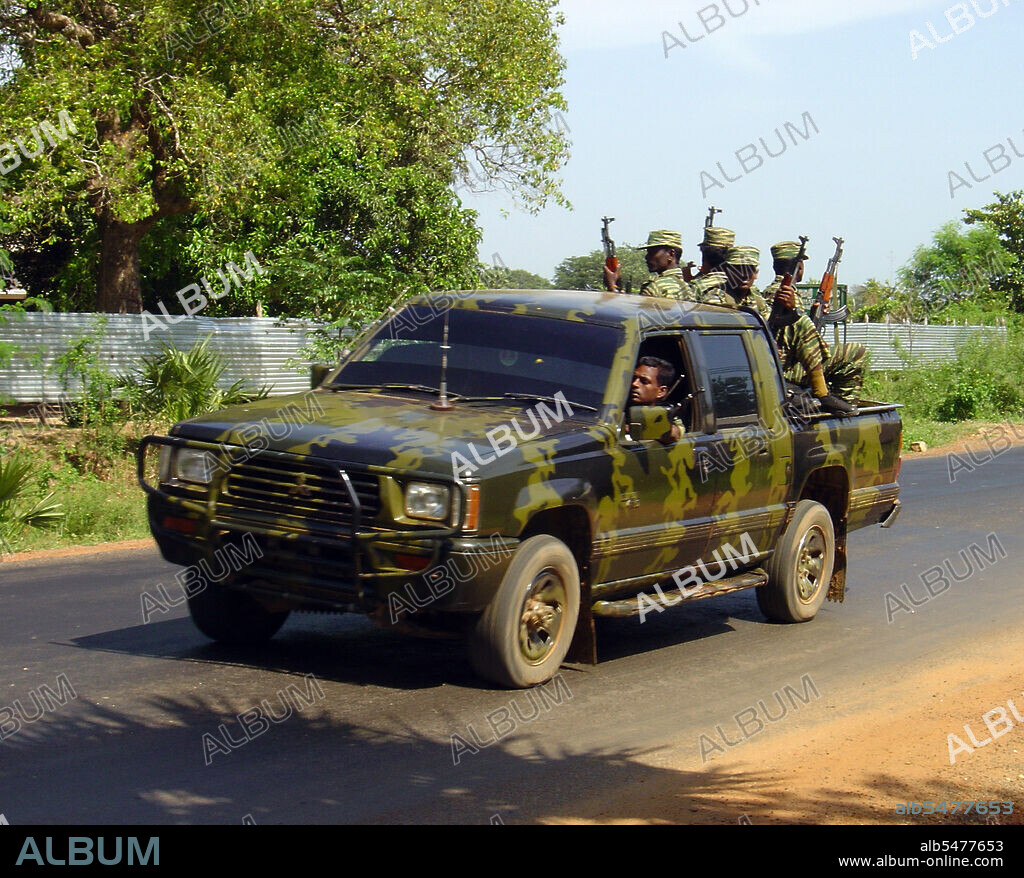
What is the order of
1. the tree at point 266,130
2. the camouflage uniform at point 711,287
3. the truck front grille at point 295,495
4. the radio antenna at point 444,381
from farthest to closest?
1. the tree at point 266,130
2. the camouflage uniform at point 711,287
3. the radio antenna at point 444,381
4. the truck front grille at point 295,495

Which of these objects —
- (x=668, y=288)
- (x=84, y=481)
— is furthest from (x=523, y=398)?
(x=84, y=481)

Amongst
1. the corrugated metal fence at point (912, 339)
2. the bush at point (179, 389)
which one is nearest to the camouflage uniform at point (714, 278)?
the bush at point (179, 389)

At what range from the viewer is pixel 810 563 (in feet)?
30.9

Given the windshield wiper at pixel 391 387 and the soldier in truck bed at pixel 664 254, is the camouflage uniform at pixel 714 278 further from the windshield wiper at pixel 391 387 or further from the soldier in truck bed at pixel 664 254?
the windshield wiper at pixel 391 387

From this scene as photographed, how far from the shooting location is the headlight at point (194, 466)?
269 inches

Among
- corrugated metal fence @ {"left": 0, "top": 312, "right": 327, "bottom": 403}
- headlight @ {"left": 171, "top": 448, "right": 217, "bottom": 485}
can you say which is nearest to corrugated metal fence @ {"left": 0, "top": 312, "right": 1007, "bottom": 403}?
corrugated metal fence @ {"left": 0, "top": 312, "right": 327, "bottom": 403}

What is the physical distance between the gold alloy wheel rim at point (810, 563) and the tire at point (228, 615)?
3640mm

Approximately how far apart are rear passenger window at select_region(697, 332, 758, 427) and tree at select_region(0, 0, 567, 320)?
1228 centimetres

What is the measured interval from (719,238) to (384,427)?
452 centimetres

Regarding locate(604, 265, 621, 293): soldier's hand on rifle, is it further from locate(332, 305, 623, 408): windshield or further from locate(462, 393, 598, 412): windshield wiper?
locate(462, 393, 598, 412): windshield wiper

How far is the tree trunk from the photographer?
77.1 feet

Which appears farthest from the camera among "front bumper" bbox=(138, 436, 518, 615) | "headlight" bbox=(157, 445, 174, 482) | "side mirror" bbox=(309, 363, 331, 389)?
"side mirror" bbox=(309, 363, 331, 389)

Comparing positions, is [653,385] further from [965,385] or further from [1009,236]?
[1009,236]
